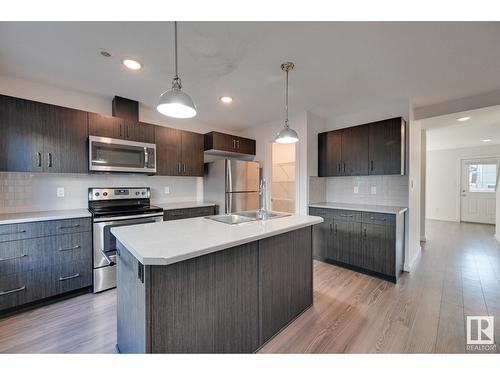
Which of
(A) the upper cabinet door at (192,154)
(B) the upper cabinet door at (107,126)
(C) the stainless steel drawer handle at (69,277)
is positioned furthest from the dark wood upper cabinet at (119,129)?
(C) the stainless steel drawer handle at (69,277)

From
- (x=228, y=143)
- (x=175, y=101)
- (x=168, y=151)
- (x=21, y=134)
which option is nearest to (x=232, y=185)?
(x=228, y=143)

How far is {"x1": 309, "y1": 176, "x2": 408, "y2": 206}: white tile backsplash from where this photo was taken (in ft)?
10.5

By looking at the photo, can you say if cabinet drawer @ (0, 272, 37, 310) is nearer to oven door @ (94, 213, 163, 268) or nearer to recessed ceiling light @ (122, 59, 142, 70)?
oven door @ (94, 213, 163, 268)

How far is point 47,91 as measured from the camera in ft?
8.49

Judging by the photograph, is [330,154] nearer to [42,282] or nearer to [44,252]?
[44,252]

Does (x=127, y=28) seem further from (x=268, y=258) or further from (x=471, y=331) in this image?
(x=471, y=331)

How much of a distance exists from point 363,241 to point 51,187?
13.1ft

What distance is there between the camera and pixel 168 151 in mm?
3299

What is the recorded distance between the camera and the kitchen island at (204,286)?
1134 mm

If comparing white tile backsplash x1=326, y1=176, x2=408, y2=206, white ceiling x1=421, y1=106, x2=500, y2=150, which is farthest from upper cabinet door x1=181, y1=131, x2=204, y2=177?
white ceiling x1=421, y1=106, x2=500, y2=150

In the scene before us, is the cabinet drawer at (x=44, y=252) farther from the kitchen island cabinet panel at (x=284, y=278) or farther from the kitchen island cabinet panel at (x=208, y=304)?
the kitchen island cabinet panel at (x=284, y=278)

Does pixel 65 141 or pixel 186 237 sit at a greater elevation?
pixel 65 141
